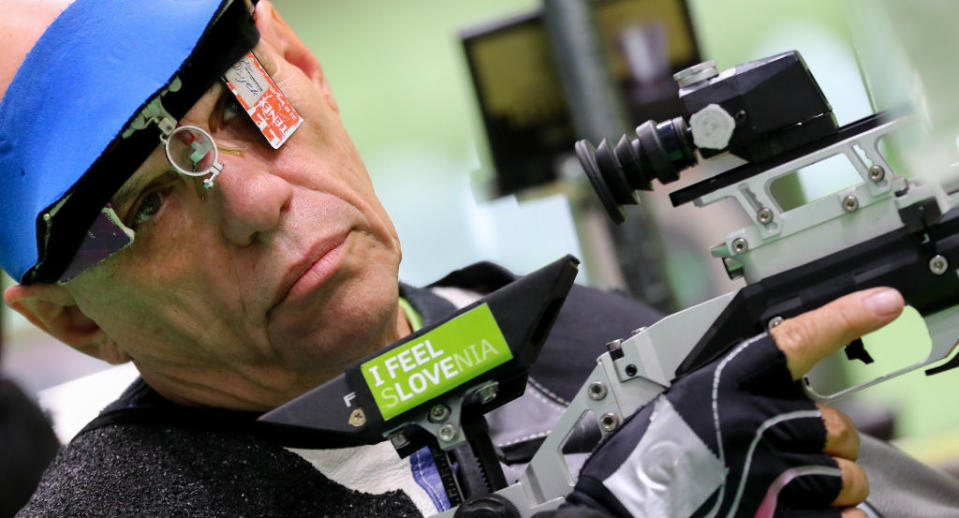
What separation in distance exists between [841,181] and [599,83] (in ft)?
5.43

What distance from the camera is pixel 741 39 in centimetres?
417

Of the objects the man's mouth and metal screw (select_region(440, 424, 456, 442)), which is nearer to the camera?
metal screw (select_region(440, 424, 456, 442))

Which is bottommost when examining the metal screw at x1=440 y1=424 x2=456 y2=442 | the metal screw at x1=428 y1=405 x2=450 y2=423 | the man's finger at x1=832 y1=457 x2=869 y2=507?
the man's finger at x1=832 y1=457 x2=869 y2=507

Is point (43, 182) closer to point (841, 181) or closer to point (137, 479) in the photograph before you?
point (137, 479)

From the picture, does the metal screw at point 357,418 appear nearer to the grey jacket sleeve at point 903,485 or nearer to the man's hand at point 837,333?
the man's hand at point 837,333

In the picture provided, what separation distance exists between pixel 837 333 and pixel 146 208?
2.46 feet

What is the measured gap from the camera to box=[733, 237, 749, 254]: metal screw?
3.01 feet

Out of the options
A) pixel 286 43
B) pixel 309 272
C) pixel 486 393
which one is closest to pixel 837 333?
pixel 486 393

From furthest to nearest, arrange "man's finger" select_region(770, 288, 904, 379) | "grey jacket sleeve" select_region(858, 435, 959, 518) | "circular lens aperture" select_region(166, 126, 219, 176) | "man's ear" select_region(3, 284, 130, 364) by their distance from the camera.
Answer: "grey jacket sleeve" select_region(858, 435, 959, 518) → "man's ear" select_region(3, 284, 130, 364) → "circular lens aperture" select_region(166, 126, 219, 176) → "man's finger" select_region(770, 288, 904, 379)

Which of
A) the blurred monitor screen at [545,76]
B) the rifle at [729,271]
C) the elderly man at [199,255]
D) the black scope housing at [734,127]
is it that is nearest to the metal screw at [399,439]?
the rifle at [729,271]

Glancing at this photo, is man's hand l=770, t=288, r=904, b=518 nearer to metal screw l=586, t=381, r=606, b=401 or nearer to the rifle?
the rifle

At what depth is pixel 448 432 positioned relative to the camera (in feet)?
3.08

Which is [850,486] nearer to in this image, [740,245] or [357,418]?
[740,245]

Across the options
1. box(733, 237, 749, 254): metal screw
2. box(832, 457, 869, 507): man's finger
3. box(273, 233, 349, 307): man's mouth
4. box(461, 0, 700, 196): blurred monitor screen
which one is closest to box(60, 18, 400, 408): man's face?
box(273, 233, 349, 307): man's mouth
